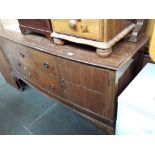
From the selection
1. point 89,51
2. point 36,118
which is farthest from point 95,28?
point 36,118

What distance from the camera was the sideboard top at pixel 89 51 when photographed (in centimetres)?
78

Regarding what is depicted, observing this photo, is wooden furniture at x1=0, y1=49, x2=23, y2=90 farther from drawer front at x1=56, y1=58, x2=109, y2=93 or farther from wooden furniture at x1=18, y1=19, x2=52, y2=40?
drawer front at x1=56, y1=58, x2=109, y2=93

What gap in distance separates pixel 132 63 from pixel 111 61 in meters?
0.24

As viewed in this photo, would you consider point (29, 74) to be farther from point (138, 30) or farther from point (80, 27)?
point (138, 30)

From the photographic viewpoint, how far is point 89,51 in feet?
2.92

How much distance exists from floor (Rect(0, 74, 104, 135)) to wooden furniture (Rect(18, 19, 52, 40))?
0.68m

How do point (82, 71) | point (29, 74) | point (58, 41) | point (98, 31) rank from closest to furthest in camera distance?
point (98, 31) < point (82, 71) < point (58, 41) < point (29, 74)

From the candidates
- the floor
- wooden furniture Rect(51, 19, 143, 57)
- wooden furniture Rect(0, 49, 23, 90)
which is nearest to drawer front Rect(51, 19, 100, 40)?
wooden furniture Rect(51, 19, 143, 57)

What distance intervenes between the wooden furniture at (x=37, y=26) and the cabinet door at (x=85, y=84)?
20 cm

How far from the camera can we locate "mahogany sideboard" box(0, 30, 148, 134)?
0.81 metres

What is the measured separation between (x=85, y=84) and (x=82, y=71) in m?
0.08
